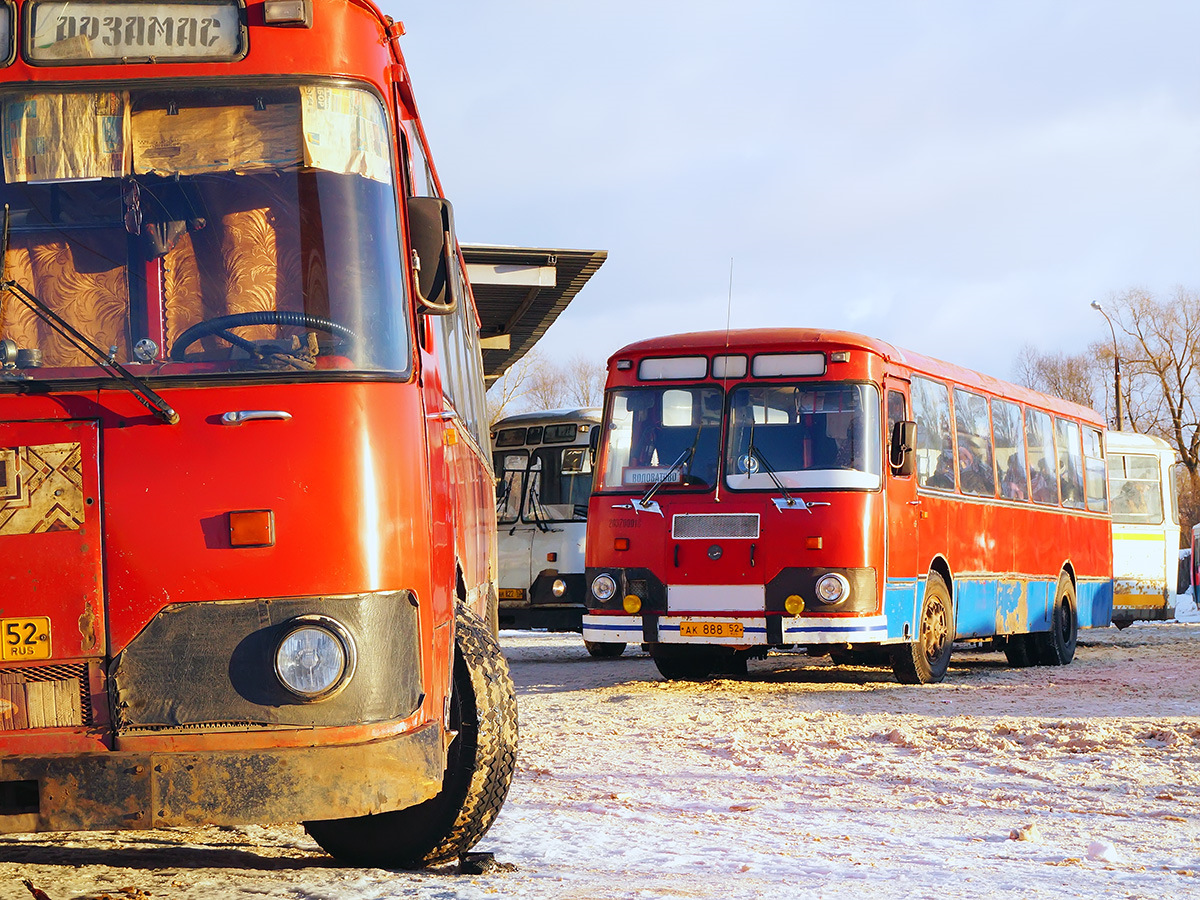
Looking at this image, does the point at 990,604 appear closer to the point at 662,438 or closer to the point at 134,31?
the point at 662,438

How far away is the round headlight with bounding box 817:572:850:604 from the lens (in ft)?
43.7

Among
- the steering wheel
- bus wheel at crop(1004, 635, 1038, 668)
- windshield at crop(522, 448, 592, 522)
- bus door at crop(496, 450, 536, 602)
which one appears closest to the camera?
the steering wheel

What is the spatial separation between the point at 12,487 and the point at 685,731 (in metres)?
6.81

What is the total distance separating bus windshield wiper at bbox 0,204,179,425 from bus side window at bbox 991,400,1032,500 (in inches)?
540

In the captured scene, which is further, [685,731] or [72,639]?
[685,731]

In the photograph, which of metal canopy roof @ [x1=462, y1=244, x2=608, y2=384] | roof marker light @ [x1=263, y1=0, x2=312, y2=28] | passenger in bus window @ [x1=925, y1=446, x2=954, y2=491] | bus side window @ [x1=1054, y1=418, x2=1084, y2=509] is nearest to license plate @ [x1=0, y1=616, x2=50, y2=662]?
roof marker light @ [x1=263, y1=0, x2=312, y2=28]

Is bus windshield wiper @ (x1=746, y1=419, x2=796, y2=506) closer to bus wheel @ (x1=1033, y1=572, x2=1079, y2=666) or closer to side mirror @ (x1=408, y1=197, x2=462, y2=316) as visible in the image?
bus wheel @ (x1=1033, y1=572, x2=1079, y2=666)

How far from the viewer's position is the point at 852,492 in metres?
13.5

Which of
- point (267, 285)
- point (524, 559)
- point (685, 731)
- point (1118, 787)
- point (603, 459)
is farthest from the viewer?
point (524, 559)

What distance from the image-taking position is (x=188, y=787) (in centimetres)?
468

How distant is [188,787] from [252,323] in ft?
4.88

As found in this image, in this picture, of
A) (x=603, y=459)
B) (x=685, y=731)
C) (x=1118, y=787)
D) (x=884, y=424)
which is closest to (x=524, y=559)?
(x=603, y=459)

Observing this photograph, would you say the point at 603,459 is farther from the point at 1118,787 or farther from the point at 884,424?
the point at 1118,787

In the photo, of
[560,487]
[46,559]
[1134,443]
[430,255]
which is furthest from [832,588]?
[1134,443]
